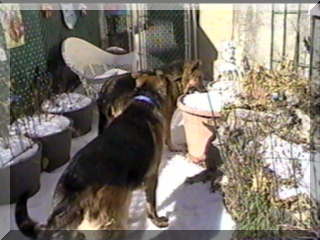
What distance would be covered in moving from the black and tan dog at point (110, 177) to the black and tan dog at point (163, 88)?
19cm

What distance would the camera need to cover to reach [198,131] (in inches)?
114

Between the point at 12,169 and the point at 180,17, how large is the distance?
2.15 meters

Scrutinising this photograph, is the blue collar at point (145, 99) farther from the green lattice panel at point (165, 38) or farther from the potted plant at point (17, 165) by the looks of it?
the green lattice panel at point (165, 38)

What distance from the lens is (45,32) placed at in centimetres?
367

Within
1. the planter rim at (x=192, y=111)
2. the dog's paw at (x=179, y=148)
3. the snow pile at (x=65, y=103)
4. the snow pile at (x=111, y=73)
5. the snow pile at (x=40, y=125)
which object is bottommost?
the dog's paw at (x=179, y=148)

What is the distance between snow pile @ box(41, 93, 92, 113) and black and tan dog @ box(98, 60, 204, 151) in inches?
9.7

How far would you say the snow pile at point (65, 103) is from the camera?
3199 millimetres

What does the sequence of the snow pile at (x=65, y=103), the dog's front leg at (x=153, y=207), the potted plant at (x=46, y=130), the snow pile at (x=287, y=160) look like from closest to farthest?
the snow pile at (x=287, y=160), the dog's front leg at (x=153, y=207), the potted plant at (x=46, y=130), the snow pile at (x=65, y=103)

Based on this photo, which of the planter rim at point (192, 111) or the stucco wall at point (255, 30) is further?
the stucco wall at point (255, 30)

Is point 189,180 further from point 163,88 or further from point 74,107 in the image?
point 74,107

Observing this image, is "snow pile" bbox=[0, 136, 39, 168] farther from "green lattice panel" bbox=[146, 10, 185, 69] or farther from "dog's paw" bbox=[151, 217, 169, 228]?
"green lattice panel" bbox=[146, 10, 185, 69]

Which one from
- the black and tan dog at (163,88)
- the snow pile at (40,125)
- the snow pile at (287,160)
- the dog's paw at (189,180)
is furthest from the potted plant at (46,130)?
the snow pile at (287,160)

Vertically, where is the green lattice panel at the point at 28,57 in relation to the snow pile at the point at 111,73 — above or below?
above

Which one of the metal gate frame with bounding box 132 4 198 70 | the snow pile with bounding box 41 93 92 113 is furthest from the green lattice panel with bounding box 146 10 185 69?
the snow pile with bounding box 41 93 92 113
